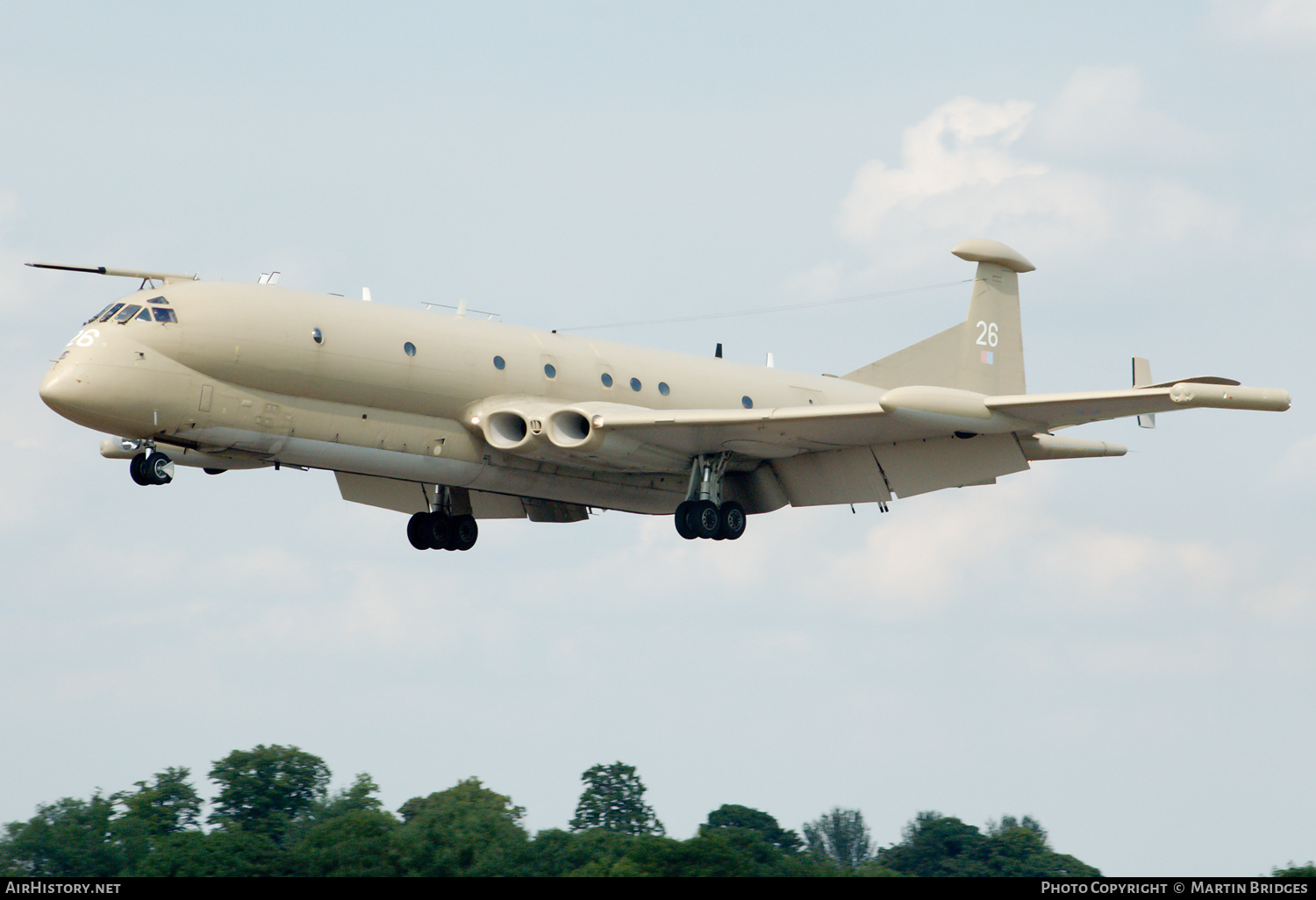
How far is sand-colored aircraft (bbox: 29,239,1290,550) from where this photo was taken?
74.7ft

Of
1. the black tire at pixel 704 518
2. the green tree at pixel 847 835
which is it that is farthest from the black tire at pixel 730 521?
the green tree at pixel 847 835

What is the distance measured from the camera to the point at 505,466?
1002 inches

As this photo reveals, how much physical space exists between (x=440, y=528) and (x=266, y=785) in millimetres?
13458

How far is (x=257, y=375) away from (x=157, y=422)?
145 cm

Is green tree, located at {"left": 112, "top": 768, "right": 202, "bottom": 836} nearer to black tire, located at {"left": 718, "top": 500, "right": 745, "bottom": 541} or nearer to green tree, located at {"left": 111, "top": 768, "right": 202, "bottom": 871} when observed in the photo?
green tree, located at {"left": 111, "top": 768, "right": 202, "bottom": 871}

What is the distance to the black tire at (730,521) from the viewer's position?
86.5 feet

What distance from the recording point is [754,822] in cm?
4944

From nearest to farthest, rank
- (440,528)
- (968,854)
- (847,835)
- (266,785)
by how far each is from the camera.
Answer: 1. (440,528)
2. (266,785)
3. (968,854)
4. (847,835)

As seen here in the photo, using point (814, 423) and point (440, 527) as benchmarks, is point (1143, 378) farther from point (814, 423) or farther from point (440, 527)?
point (440, 527)

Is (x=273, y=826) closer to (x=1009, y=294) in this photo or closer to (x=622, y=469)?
(x=622, y=469)

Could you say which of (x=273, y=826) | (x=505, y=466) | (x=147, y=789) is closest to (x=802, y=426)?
(x=505, y=466)

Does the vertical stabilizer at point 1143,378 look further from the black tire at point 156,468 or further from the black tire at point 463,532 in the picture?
the black tire at point 156,468

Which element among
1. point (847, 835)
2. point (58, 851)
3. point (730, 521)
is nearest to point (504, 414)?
point (730, 521)

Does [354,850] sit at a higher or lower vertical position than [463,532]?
lower
